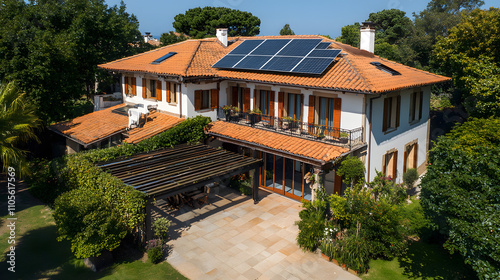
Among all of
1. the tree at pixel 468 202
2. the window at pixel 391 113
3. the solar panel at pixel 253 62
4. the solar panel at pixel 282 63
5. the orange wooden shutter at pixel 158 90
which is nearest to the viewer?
the tree at pixel 468 202

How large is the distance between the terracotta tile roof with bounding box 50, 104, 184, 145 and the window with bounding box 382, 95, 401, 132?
465 inches

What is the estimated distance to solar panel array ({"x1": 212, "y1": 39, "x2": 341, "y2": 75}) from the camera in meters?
20.2

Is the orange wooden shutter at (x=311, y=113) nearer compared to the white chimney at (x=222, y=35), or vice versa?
the orange wooden shutter at (x=311, y=113)

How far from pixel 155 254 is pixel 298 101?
1135 centimetres

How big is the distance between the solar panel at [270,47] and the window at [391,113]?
7.57m

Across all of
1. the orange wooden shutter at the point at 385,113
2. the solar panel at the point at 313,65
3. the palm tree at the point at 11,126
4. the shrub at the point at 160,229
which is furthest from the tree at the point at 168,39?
the shrub at the point at 160,229

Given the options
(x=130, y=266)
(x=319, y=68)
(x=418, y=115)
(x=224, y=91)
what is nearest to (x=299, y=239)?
(x=130, y=266)

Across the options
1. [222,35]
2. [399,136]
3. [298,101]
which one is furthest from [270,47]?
[399,136]

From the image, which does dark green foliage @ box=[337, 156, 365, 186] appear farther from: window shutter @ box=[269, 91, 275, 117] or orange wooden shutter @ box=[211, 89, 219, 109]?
orange wooden shutter @ box=[211, 89, 219, 109]

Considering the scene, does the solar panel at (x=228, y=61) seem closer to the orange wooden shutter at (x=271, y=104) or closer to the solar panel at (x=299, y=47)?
the solar panel at (x=299, y=47)

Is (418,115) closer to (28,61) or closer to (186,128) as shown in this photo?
(186,128)

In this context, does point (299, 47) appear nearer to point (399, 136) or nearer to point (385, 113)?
point (385, 113)

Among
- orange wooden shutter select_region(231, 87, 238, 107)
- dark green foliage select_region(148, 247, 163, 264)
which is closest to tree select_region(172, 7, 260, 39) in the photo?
orange wooden shutter select_region(231, 87, 238, 107)

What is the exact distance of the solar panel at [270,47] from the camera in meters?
23.7
